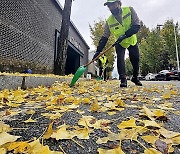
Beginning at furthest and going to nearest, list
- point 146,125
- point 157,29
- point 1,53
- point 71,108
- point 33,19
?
1. point 157,29
2. point 33,19
3. point 1,53
4. point 71,108
5. point 146,125

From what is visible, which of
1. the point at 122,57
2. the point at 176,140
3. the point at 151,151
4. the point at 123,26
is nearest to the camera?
the point at 151,151

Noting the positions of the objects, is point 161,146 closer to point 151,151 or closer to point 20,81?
point 151,151

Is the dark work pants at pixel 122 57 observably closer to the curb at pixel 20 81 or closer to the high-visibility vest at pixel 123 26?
the high-visibility vest at pixel 123 26

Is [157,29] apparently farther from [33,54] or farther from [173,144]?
[173,144]

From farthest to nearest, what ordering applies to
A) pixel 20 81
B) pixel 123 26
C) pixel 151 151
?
pixel 123 26
pixel 20 81
pixel 151 151

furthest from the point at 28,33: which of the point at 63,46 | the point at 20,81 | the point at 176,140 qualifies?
the point at 176,140

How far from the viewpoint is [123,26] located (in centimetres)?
425

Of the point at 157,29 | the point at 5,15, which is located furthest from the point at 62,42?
the point at 157,29

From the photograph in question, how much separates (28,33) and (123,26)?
15.5 feet

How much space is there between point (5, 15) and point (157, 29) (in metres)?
32.3

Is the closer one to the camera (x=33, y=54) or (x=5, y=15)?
(x=5, y=15)

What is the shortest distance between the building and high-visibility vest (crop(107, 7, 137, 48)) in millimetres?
3000

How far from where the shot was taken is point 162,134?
0.96 meters

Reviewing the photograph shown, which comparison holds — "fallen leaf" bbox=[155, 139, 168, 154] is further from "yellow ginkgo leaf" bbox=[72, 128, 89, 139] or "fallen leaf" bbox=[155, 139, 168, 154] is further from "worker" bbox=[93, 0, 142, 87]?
"worker" bbox=[93, 0, 142, 87]
